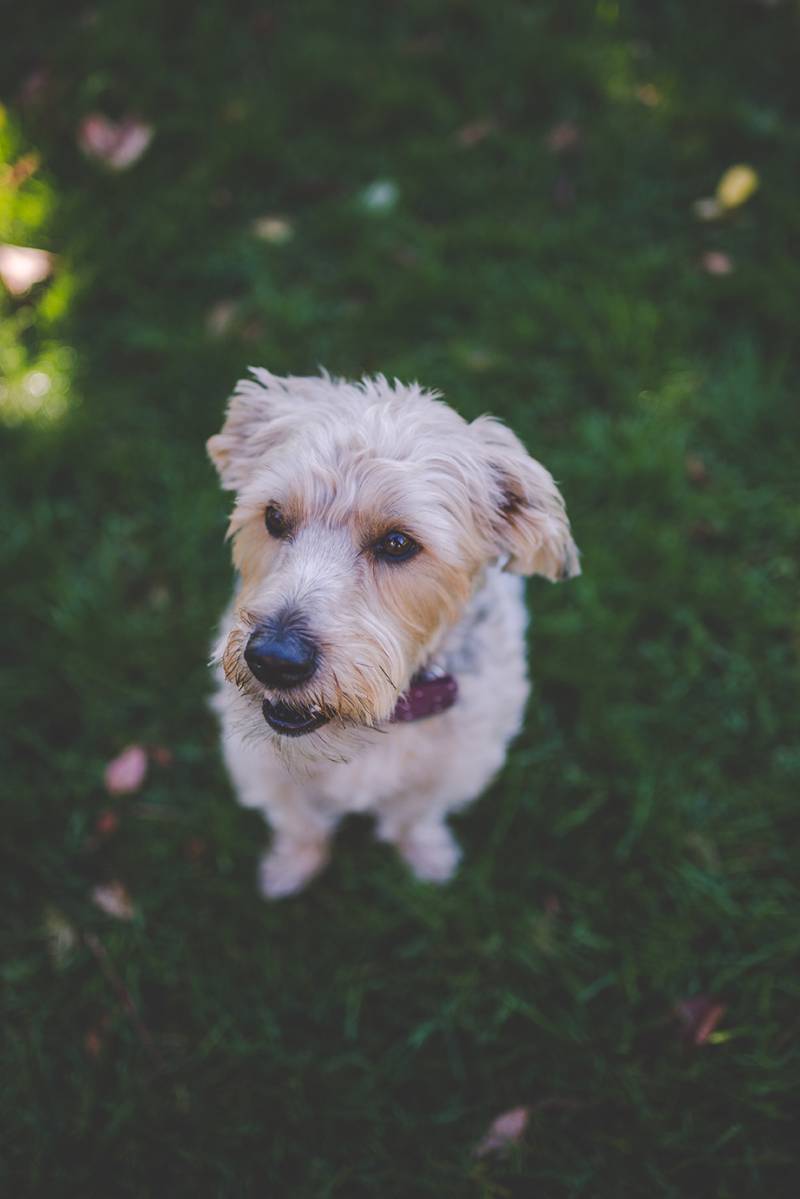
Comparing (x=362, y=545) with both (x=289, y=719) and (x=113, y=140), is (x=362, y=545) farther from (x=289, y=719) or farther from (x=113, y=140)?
(x=113, y=140)

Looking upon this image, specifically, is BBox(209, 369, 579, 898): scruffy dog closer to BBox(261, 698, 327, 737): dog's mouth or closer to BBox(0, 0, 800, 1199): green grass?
BBox(261, 698, 327, 737): dog's mouth

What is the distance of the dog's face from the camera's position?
2025 millimetres

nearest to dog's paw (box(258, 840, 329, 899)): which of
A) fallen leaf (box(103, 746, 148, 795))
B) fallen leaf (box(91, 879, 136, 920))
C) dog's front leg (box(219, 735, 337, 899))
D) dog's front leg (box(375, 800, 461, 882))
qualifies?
dog's front leg (box(219, 735, 337, 899))

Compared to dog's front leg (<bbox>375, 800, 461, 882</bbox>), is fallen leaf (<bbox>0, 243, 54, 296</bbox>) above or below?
above

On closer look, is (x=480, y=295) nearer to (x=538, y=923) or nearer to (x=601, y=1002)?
(x=538, y=923)

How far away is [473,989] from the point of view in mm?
2984

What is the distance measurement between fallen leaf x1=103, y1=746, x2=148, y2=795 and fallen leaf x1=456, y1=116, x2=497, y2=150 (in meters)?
4.09

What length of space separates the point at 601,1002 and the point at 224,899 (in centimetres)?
151

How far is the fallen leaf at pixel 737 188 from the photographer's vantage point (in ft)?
15.1

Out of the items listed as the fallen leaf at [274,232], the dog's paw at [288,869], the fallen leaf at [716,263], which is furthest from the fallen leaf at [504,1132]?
the fallen leaf at [274,232]

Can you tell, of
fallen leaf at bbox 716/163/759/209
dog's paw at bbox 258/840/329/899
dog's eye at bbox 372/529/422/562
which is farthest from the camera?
fallen leaf at bbox 716/163/759/209

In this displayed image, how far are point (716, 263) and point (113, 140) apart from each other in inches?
145

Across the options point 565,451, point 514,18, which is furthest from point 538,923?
point 514,18

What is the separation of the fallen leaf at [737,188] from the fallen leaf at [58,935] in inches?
199
